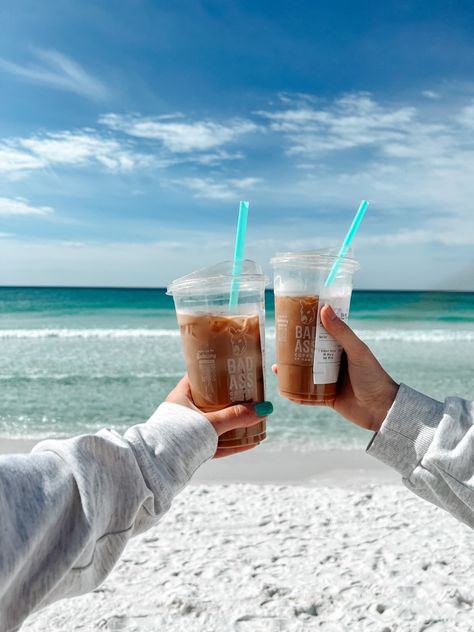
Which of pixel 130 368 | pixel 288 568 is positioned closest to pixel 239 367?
pixel 288 568

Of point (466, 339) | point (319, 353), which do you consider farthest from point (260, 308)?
point (466, 339)

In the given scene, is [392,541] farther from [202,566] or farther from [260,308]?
[260,308]

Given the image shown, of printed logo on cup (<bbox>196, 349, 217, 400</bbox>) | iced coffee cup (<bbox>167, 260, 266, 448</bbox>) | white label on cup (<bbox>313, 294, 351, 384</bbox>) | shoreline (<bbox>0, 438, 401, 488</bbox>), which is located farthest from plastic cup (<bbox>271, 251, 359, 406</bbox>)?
shoreline (<bbox>0, 438, 401, 488</bbox>)

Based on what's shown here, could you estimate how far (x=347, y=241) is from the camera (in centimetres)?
205

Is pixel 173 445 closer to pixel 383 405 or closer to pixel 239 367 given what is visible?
pixel 239 367

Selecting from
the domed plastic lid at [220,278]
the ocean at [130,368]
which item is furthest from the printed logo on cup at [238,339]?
the ocean at [130,368]

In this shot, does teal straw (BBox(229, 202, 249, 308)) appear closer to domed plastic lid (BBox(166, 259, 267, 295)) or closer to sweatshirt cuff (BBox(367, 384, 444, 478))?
domed plastic lid (BBox(166, 259, 267, 295))

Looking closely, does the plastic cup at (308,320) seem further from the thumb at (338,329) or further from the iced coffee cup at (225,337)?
the iced coffee cup at (225,337)

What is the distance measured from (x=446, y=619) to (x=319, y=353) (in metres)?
2.07

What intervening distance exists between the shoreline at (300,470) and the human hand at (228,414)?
3953 millimetres

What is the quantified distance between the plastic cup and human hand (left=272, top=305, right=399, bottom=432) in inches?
1.7

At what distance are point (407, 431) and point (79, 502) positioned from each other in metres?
1.15

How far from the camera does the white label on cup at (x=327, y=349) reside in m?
2.12

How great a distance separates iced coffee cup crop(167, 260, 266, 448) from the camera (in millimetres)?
2008
